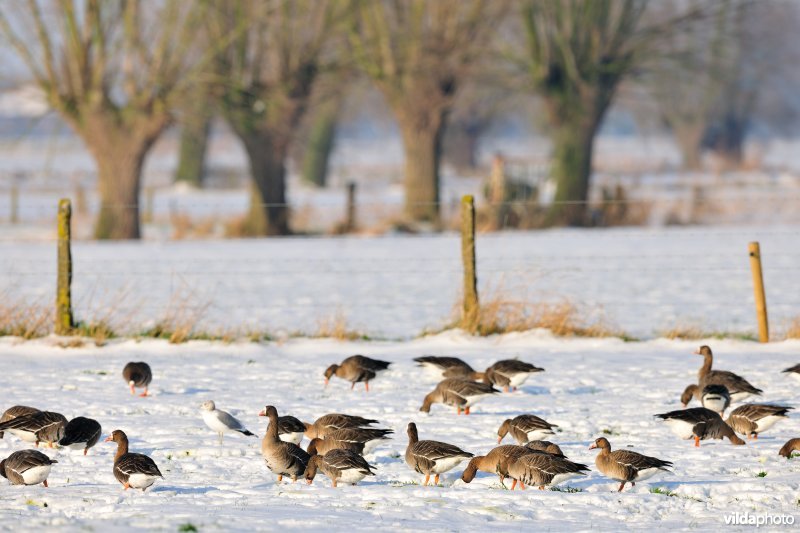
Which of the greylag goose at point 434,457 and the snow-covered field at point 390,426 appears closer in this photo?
the snow-covered field at point 390,426

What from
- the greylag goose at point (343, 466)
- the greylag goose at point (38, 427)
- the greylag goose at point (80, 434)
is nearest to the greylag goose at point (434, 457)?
the greylag goose at point (343, 466)

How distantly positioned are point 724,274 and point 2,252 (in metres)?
17.0

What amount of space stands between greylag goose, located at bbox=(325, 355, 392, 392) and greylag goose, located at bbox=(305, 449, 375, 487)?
12.3 ft

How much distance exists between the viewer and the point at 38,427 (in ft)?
33.7

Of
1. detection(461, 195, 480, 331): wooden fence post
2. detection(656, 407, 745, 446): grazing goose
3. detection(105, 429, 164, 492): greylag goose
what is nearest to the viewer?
detection(105, 429, 164, 492): greylag goose

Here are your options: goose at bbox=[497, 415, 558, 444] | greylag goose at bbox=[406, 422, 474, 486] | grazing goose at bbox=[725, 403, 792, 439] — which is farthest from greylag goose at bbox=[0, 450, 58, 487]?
grazing goose at bbox=[725, 403, 792, 439]

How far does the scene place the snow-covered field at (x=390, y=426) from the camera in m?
8.29

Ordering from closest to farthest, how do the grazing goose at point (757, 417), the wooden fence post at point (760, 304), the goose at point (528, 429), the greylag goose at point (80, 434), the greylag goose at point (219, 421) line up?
the greylag goose at point (80, 434) < the goose at point (528, 429) < the greylag goose at point (219, 421) < the grazing goose at point (757, 417) < the wooden fence post at point (760, 304)

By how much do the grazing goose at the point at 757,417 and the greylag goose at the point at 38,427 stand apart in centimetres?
600

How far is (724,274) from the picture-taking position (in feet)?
81.8

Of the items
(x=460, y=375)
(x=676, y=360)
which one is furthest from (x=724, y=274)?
(x=460, y=375)

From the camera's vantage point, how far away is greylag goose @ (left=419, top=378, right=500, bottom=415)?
11.7 metres

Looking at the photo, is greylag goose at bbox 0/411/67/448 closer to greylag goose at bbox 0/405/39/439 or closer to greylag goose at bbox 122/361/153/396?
greylag goose at bbox 0/405/39/439

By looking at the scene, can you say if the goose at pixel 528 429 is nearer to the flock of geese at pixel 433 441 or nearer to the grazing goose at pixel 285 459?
the flock of geese at pixel 433 441
